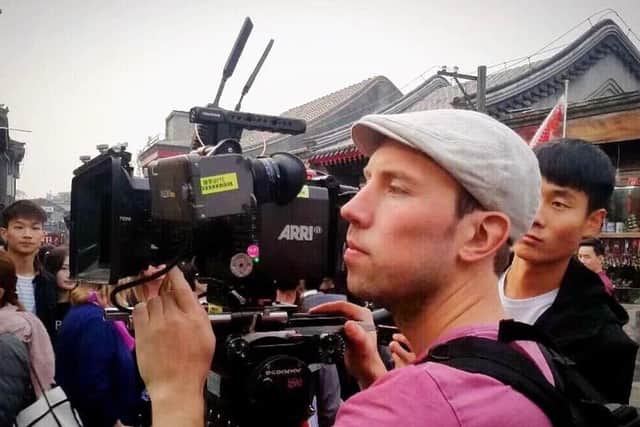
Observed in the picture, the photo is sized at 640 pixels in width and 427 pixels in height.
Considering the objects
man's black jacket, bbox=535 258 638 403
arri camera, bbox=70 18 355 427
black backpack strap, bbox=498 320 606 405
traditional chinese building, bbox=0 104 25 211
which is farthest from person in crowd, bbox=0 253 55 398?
traditional chinese building, bbox=0 104 25 211

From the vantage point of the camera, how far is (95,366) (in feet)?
9.96

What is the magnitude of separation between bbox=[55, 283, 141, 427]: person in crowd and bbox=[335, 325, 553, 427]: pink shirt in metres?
2.40

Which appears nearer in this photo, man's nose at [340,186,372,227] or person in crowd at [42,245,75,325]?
man's nose at [340,186,372,227]

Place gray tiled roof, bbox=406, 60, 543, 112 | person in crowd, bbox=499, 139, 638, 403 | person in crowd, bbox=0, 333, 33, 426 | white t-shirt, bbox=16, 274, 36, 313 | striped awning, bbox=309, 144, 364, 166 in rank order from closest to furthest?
1. person in crowd, bbox=499, 139, 638, 403
2. person in crowd, bbox=0, 333, 33, 426
3. white t-shirt, bbox=16, 274, 36, 313
4. striped awning, bbox=309, 144, 364, 166
5. gray tiled roof, bbox=406, 60, 543, 112

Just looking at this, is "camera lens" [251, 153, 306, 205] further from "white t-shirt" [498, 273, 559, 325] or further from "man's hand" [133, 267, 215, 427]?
"white t-shirt" [498, 273, 559, 325]

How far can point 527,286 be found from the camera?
1.93 m

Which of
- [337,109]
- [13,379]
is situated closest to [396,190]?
[13,379]

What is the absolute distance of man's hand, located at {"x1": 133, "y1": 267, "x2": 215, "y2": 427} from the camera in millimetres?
1082

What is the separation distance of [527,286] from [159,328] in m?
1.25

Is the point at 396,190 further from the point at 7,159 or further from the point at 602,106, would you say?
the point at 7,159

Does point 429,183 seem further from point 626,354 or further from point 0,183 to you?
point 0,183

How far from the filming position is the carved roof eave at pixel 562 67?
42.1 ft

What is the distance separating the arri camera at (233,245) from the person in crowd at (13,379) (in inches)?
57.7

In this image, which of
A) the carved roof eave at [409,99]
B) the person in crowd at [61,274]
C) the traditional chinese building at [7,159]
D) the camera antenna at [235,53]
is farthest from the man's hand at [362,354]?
the traditional chinese building at [7,159]
